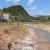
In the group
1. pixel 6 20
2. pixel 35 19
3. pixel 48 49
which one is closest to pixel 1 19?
pixel 6 20

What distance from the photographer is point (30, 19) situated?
10869cm

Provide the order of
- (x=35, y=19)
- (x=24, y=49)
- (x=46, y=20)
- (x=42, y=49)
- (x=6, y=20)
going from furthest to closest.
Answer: (x=35, y=19)
(x=46, y=20)
(x=6, y=20)
(x=42, y=49)
(x=24, y=49)

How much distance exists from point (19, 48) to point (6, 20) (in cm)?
6653

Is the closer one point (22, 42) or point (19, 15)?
point (22, 42)

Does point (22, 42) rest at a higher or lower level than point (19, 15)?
higher

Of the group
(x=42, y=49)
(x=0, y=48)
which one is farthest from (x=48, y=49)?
(x=0, y=48)

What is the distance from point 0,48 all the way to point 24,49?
6.97 ft

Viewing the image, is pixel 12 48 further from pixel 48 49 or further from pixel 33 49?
pixel 48 49

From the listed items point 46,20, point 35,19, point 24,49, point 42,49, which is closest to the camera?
point 24,49

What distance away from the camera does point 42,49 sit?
20594 millimetres

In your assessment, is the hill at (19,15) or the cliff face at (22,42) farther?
the hill at (19,15)

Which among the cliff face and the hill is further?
the hill

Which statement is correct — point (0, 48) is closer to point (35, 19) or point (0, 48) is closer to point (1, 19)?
point (1, 19)

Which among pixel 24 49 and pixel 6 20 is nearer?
pixel 24 49
